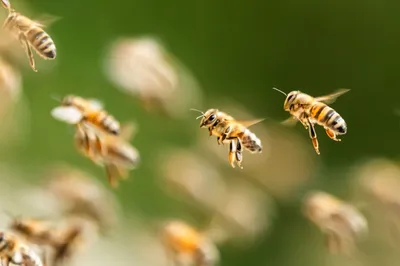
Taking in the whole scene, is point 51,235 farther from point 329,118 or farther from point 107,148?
point 329,118

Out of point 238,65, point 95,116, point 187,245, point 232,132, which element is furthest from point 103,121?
point 238,65

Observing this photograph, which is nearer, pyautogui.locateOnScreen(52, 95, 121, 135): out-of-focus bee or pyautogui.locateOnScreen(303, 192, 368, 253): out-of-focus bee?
pyautogui.locateOnScreen(52, 95, 121, 135): out-of-focus bee

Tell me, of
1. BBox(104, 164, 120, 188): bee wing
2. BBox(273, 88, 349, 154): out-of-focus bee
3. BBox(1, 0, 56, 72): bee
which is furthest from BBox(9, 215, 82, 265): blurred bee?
BBox(273, 88, 349, 154): out-of-focus bee

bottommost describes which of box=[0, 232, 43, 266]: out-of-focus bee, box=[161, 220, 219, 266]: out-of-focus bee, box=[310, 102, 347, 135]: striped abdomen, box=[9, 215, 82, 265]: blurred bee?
box=[0, 232, 43, 266]: out-of-focus bee

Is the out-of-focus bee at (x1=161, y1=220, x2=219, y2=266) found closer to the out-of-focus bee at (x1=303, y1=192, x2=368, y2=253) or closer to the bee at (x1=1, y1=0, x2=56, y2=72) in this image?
the out-of-focus bee at (x1=303, y1=192, x2=368, y2=253)

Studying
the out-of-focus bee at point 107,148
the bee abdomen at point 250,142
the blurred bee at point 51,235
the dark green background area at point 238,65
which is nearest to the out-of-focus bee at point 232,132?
the bee abdomen at point 250,142

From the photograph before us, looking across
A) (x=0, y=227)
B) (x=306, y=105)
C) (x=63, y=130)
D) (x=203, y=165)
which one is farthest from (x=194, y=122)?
(x=306, y=105)

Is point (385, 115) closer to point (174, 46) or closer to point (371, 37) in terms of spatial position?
point (371, 37)
